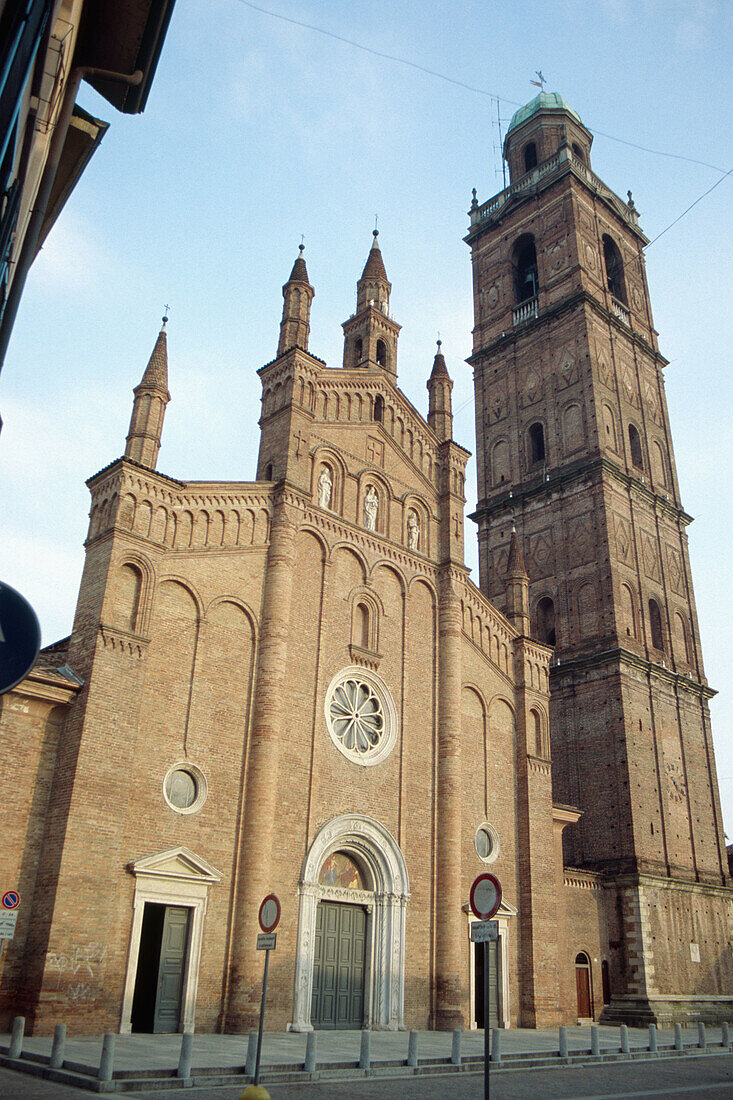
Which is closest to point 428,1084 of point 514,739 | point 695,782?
point 514,739

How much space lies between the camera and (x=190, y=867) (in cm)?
1769

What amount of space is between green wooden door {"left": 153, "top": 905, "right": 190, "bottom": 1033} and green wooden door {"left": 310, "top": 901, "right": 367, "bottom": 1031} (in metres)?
3.42

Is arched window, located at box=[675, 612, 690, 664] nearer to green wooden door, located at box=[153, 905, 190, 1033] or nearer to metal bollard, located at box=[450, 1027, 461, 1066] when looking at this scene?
metal bollard, located at box=[450, 1027, 461, 1066]

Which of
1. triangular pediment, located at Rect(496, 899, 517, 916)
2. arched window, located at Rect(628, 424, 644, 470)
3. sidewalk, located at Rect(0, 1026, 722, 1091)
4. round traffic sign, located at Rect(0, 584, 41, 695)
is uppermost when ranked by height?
arched window, located at Rect(628, 424, 644, 470)

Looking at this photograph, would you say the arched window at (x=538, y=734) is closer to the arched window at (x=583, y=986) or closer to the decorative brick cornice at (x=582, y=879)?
the decorative brick cornice at (x=582, y=879)

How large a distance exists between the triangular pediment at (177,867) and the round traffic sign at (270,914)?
19.2 feet

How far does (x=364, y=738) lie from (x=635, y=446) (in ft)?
72.4

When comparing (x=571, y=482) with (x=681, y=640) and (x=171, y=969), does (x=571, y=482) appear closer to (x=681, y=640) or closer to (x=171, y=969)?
(x=681, y=640)

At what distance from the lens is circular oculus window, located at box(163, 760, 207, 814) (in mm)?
17984

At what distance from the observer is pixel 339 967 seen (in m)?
20.1

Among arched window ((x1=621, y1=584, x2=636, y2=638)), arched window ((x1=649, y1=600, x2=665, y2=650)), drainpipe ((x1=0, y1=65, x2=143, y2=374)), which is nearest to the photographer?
drainpipe ((x1=0, y1=65, x2=143, y2=374))

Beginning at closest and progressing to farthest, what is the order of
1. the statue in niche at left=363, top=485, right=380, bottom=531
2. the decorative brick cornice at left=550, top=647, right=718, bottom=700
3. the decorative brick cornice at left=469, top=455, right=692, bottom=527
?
1. the statue in niche at left=363, top=485, right=380, bottom=531
2. the decorative brick cornice at left=550, top=647, right=718, bottom=700
3. the decorative brick cornice at left=469, top=455, right=692, bottom=527

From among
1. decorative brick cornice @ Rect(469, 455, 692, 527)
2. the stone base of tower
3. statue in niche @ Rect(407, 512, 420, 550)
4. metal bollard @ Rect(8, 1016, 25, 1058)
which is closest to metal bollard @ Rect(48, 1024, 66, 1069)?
metal bollard @ Rect(8, 1016, 25, 1058)

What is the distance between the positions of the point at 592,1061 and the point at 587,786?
13.9 meters
